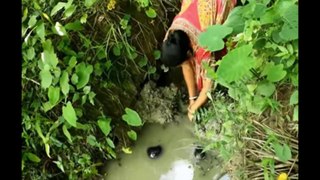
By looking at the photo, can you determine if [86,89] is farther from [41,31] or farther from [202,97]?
[202,97]

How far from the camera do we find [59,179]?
4.96 ft

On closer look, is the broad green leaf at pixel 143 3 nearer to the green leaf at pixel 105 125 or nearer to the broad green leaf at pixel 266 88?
the green leaf at pixel 105 125

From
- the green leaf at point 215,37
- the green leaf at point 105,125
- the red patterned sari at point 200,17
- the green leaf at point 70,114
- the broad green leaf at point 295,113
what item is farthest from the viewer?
the green leaf at point 105,125

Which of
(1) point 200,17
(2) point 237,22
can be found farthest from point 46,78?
(2) point 237,22

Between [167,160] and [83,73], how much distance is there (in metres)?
0.35

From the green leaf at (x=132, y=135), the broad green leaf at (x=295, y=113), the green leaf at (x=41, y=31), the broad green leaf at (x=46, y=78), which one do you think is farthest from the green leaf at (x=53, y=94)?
the broad green leaf at (x=295, y=113)

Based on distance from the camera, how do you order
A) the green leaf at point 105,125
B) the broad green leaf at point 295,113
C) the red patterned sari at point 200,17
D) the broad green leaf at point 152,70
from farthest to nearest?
1. the broad green leaf at point 152,70
2. the green leaf at point 105,125
3. the red patterned sari at point 200,17
4. the broad green leaf at point 295,113

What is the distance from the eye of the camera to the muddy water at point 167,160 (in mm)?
1456

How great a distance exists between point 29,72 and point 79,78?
13 cm

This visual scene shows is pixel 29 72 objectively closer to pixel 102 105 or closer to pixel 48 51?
pixel 48 51

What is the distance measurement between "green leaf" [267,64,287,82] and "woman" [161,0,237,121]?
318 mm

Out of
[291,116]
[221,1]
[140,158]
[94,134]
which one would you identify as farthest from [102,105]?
[291,116]

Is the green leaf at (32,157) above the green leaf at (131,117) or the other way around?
the other way around

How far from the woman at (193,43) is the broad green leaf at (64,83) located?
0.85ft
